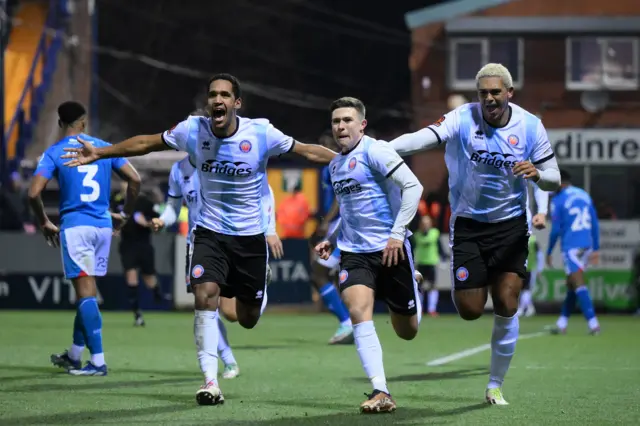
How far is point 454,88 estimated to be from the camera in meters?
32.4

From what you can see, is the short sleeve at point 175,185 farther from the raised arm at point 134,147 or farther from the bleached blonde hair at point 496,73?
the bleached blonde hair at point 496,73

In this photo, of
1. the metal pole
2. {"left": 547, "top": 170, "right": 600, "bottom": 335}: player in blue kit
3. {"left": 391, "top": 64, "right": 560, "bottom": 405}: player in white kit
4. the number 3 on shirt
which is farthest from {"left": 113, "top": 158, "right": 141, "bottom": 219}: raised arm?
the metal pole

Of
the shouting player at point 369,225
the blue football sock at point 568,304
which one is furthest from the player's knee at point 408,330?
the blue football sock at point 568,304

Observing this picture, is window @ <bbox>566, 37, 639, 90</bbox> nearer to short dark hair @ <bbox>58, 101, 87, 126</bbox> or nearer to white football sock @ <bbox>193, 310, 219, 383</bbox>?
short dark hair @ <bbox>58, 101, 87, 126</bbox>

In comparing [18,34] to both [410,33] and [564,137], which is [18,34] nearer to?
[410,33]

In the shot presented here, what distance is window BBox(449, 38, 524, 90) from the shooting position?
107 ft

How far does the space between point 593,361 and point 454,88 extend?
1891 centimetres

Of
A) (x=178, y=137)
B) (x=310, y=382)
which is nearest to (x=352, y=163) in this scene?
(x=178, y=137)

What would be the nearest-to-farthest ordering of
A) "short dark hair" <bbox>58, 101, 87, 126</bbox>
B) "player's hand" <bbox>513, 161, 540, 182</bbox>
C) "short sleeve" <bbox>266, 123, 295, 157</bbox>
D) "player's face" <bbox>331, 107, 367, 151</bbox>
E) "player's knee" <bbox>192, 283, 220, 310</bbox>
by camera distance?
"player's hand" <bbox>513, 161, 540, 182</bbox> < "player's face" <bbox>331, 107, 367, 151</bbox> < "player's knee" <bbox>192, 283, 220, 310</bbox> < "short sleeve" <bbox>266, 123, 295, 157</bbox> < "short dark hair" <bbox>58, 101, 87, 126</bbox>

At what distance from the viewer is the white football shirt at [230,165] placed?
9539 mm

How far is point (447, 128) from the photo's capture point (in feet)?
30.1

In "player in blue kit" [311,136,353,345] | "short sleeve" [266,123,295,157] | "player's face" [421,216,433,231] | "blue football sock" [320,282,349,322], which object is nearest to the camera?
"short sleeve" [266,123,295,157]

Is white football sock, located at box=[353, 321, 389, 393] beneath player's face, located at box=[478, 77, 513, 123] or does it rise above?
beneath

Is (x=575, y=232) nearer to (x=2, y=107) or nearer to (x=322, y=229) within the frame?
(x=322, y=229)
